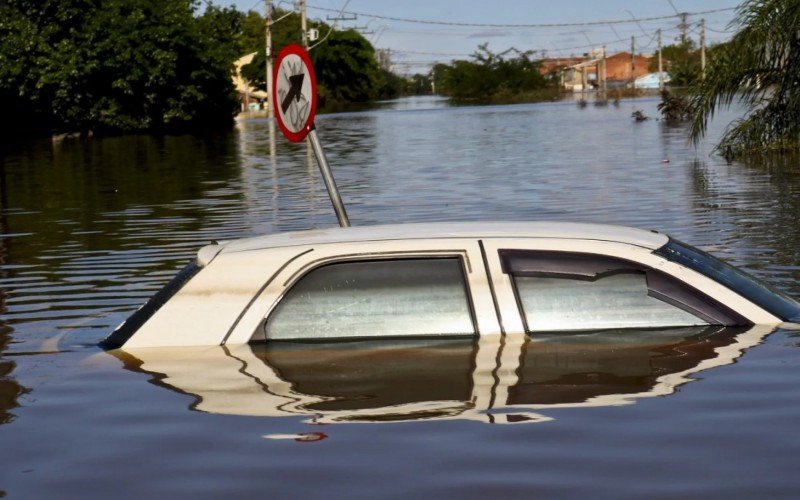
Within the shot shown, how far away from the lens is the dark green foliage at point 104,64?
64.4 metres

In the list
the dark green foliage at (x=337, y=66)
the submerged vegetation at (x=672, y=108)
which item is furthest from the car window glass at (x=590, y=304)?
the dark green foliage at (x=337, y=66)

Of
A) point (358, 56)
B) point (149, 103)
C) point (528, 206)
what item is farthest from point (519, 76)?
point (528, 206)

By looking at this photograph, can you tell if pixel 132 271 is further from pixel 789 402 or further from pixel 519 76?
pixel 519 76

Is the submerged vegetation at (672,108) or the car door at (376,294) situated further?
the submerged vegetation at (672,108)

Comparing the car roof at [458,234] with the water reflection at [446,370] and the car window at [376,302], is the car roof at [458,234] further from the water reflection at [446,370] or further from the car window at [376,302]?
the water reflection at [446,370]

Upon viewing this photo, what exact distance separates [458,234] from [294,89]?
422cm

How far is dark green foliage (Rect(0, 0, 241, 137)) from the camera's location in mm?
64375

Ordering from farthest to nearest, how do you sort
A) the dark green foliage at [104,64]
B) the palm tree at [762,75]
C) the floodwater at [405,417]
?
the dark green foliage at [104,64]
the palm tree at [762,75]
the floodwater at [405,417]

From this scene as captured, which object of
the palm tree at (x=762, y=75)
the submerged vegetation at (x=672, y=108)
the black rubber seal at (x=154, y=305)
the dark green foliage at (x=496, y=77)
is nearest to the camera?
the black rubber seal at (x=154, y=305)

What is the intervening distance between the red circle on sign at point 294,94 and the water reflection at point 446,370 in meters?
3.81

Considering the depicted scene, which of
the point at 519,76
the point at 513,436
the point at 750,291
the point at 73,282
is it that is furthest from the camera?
the point at 519,76

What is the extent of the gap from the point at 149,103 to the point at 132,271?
56.2 meters

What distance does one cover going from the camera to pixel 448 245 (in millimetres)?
6359

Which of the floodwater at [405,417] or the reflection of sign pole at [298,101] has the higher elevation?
the reflection of sign pole at [298,101]
